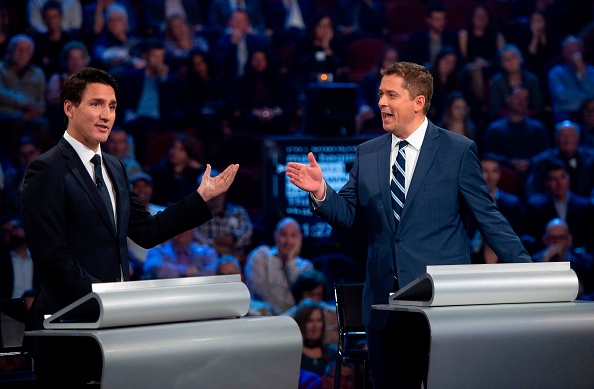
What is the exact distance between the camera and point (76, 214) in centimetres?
218

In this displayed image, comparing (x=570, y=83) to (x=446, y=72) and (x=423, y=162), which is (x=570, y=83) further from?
(x=423, y=162)

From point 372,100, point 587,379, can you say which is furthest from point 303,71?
point 587,379

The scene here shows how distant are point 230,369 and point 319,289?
369cm

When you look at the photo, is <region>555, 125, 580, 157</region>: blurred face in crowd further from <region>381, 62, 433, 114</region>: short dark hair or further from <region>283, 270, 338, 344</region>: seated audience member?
<region>381, 62, 433, 114</region>: short dark hair

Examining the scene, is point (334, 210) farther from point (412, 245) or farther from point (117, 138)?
point (117, 138)

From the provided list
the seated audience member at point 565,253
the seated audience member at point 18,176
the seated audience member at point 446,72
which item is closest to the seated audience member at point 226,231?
the seated audience member at point 18,176

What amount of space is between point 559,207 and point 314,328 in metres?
2.19

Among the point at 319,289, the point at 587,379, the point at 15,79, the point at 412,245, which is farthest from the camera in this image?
the point at 15,79

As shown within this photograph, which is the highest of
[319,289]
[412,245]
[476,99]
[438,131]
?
[476,99]

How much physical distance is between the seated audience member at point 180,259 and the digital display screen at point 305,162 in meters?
0.55

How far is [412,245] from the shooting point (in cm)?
250

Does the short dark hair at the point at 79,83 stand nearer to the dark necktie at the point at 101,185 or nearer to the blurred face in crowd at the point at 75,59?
the dark necktie at the point at 101,185

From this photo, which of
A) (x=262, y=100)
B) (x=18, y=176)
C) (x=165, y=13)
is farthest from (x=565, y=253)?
(x=18, y=176)

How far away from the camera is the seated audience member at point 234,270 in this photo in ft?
18.3
